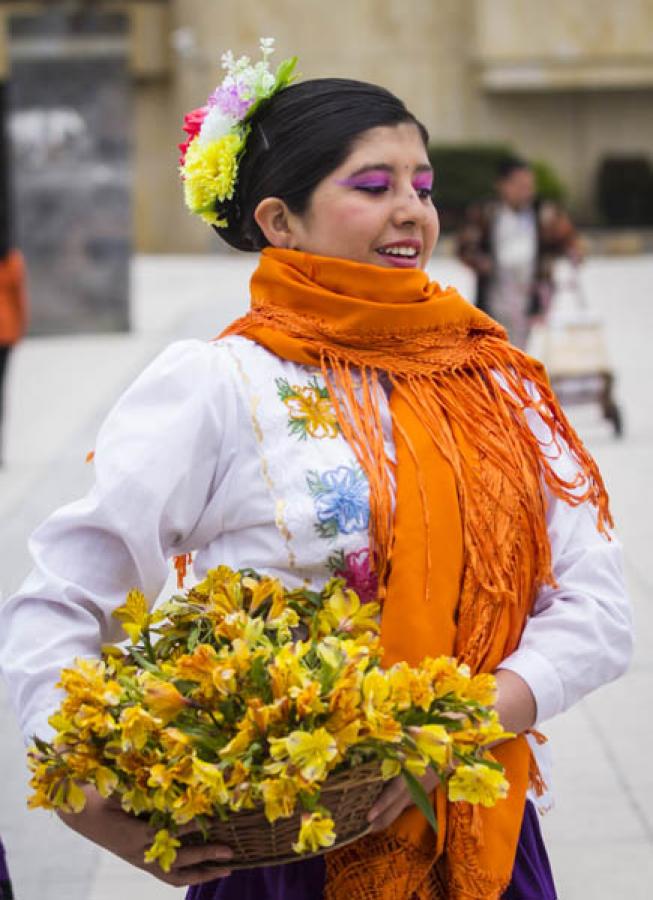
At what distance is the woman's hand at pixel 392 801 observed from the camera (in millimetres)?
1985

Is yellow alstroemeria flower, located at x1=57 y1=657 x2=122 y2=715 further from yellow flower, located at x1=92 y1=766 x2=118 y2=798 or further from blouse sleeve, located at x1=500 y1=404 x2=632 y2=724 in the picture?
blouse sleeve, located at x1=500 y1=404 x2=632 y2=724

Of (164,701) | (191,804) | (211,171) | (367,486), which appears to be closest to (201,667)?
(164,701)

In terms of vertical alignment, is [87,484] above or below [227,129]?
below

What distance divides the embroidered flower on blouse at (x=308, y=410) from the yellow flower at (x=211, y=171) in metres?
0.33

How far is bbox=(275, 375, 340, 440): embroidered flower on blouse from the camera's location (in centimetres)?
225

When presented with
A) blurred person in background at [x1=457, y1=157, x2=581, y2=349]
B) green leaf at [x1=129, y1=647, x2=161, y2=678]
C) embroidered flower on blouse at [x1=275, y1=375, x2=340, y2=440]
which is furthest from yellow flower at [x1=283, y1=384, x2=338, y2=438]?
blurred person in background at [x1=457, y1=157, x2=581, y2=349]

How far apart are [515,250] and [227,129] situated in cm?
822

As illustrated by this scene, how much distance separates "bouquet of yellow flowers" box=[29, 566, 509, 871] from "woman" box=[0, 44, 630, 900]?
15 centimetres

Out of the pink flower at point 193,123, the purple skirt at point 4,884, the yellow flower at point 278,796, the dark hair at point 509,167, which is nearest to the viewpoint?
the yellow flower at point 278,796

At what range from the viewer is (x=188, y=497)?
7.32 feet

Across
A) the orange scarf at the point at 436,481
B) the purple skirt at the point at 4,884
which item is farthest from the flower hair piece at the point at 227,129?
the purple skirt at the point at 4,884

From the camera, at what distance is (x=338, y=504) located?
2.20 metres

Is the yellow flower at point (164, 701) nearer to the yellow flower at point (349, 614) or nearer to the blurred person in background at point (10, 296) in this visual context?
the yellow flower at point (349, 614)

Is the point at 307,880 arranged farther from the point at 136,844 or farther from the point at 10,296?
the point at 10,296
